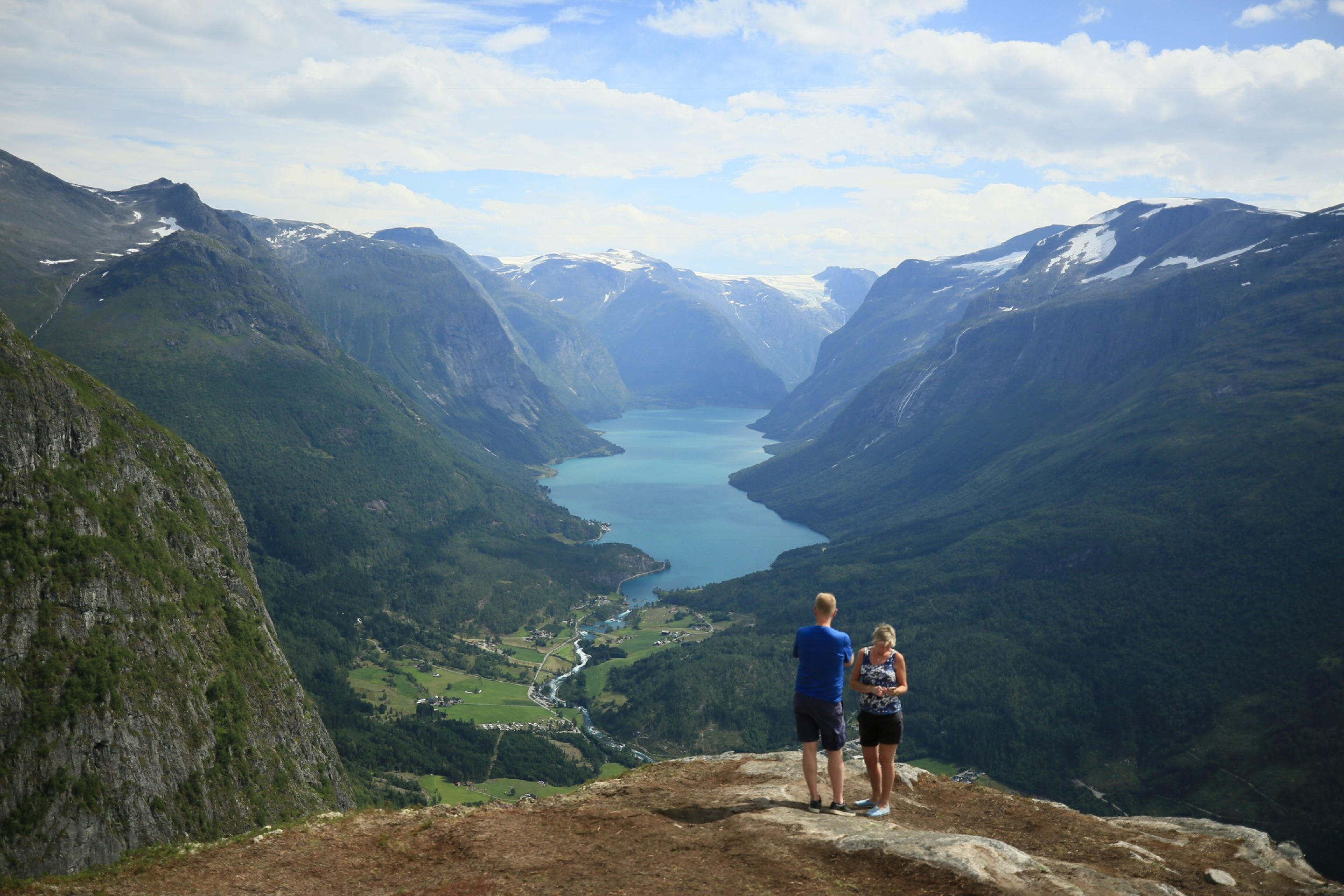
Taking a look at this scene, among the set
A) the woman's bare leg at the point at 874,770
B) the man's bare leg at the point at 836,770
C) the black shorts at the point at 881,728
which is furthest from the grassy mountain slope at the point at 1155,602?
the black shorts at the point at 881,728

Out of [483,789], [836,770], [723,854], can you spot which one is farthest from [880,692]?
[483,789]

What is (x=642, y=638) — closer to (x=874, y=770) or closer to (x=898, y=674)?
(x=874, y=770)

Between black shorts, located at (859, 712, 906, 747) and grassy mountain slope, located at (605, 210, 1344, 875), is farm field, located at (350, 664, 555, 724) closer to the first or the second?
grassy mountain slope, located at (605, 210, 1344, 875)

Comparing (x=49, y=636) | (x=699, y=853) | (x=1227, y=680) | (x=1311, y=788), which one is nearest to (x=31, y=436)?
(x=49, y=636)

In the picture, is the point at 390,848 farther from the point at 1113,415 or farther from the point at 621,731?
the point at 1113,415

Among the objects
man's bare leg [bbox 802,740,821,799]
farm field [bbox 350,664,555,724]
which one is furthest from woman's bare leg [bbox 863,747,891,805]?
farm field [bbox 350,664,555,724]

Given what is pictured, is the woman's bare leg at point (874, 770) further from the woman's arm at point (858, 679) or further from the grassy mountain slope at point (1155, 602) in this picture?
the grassy mountain slope at point (1155, 602)

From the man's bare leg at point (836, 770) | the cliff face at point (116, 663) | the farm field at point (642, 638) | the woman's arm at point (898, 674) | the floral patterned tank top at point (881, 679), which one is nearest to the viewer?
the woman's arm at point (898, 674)
